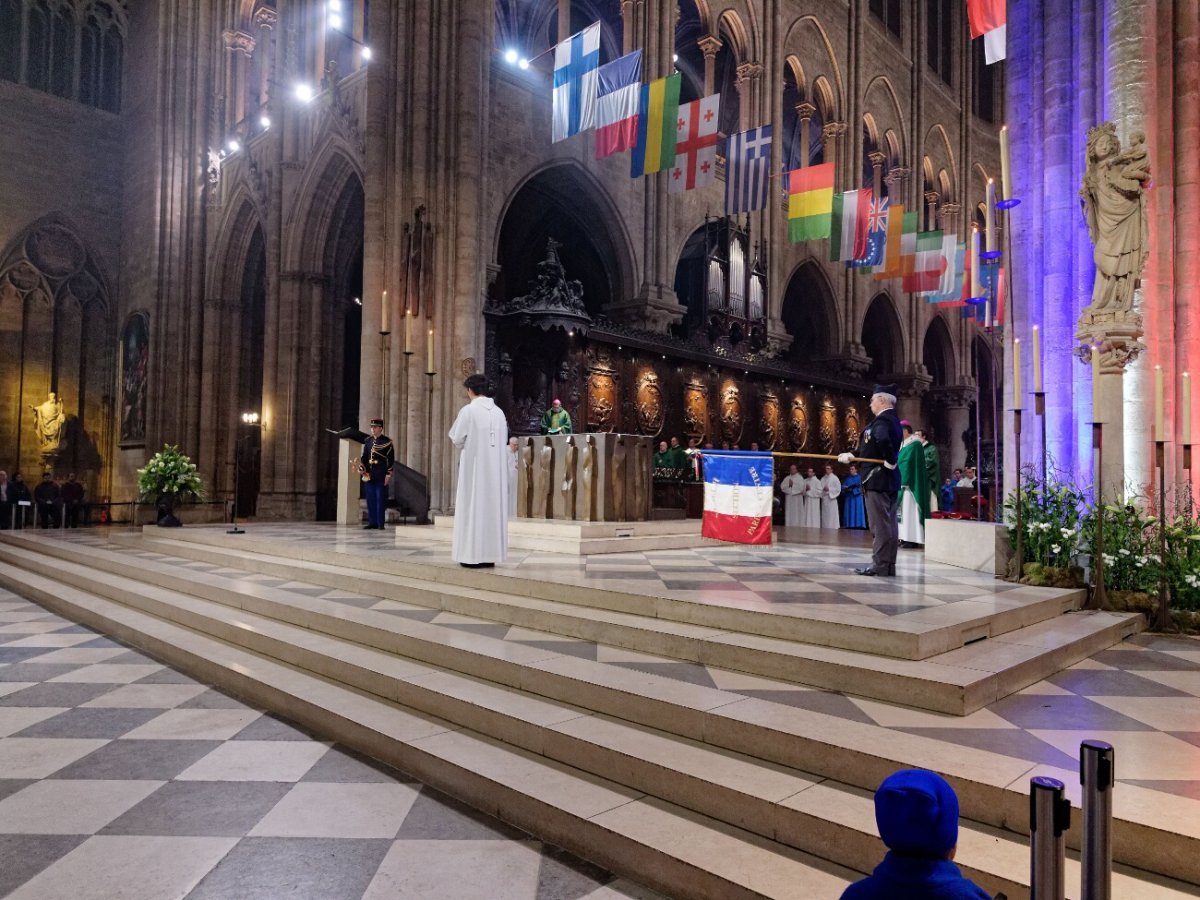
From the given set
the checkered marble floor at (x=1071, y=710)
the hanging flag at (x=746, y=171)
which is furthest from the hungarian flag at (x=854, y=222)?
the checkered marble floor at (x=1071, y=710)

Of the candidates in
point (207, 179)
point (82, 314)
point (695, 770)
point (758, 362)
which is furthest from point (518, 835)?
point (82, 314)

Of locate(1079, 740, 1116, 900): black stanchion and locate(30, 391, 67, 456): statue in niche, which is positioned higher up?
locate(30, 391, 67, 456): statue in niche

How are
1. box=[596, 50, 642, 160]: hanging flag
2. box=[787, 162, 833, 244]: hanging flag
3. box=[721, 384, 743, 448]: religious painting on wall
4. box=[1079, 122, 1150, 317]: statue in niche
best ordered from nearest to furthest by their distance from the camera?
box=[1079, 122, 1150, 317]: statue in niche, box=[596, 50, 642, 160]: hanging flag, box=[787, 162, 833, 244]: hanging flag, box=[721, 384, 743, 448]: religious painting on wall

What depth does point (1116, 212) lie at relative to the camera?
686cm

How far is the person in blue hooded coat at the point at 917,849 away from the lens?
129cm

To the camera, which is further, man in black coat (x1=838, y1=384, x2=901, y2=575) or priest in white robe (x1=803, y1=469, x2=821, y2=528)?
priest in white robe (x1=803, y1=469, x2=821, y2=528)

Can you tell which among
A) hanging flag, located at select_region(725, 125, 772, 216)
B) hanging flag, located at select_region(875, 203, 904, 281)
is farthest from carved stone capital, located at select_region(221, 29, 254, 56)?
hanging flag, located at select_region(875, 203, 904, 281)

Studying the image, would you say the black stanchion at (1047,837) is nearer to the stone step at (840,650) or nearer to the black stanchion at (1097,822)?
the black stanchion at (1097,822)

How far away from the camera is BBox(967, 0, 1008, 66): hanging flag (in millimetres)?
8773

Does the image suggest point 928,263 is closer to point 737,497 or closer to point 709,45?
point 709,45

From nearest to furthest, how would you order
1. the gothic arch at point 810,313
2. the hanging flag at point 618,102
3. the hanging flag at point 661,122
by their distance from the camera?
the hanging flag at point 618,102
the hanging flag at point 661,122
the gothic arch at point 810,313

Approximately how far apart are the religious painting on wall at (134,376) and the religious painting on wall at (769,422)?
17040 mm

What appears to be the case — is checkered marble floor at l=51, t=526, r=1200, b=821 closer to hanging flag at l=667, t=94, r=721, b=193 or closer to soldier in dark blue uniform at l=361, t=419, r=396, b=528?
soldier in dark blue uniform at l=361, t=419, r=396, b=528

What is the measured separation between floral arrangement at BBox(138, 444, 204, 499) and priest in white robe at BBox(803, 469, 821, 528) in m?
11.7
